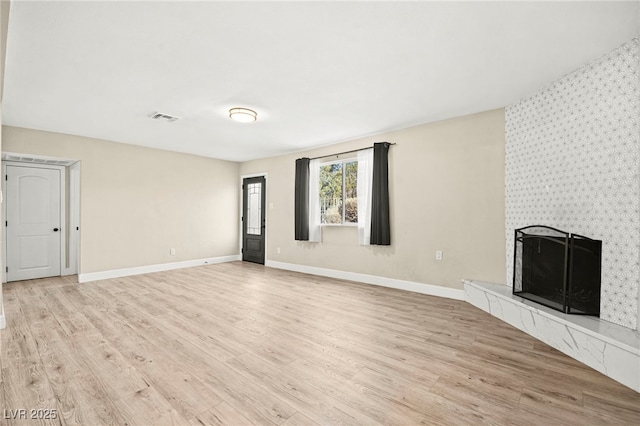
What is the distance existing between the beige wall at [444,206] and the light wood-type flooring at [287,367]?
643 mm

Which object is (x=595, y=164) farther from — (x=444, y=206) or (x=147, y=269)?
(x=147, y=269)

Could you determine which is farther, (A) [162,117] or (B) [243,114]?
(A) [162,117]

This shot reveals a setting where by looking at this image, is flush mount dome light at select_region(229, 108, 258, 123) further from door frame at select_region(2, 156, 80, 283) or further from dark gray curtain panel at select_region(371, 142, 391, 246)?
door frame at select_region(2, 156, 80, 283)

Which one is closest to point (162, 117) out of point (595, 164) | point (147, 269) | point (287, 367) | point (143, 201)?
point (143, 201)

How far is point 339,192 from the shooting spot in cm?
573

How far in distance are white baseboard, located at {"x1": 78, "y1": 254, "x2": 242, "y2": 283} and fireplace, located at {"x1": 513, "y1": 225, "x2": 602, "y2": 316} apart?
6208mm

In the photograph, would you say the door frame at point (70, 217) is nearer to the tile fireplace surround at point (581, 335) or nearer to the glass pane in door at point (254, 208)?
the glass pane in door at point (254, 208)

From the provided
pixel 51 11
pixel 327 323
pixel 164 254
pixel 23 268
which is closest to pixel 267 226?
pixel 164 254

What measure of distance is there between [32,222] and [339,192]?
573 cm

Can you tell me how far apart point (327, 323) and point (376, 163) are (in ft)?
9.22

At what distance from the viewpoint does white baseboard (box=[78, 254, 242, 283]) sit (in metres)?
5.32

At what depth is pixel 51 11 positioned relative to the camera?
2035 millimetres

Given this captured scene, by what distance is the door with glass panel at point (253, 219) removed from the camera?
23.9 ft

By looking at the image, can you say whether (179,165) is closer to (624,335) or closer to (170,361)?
(170,361)
